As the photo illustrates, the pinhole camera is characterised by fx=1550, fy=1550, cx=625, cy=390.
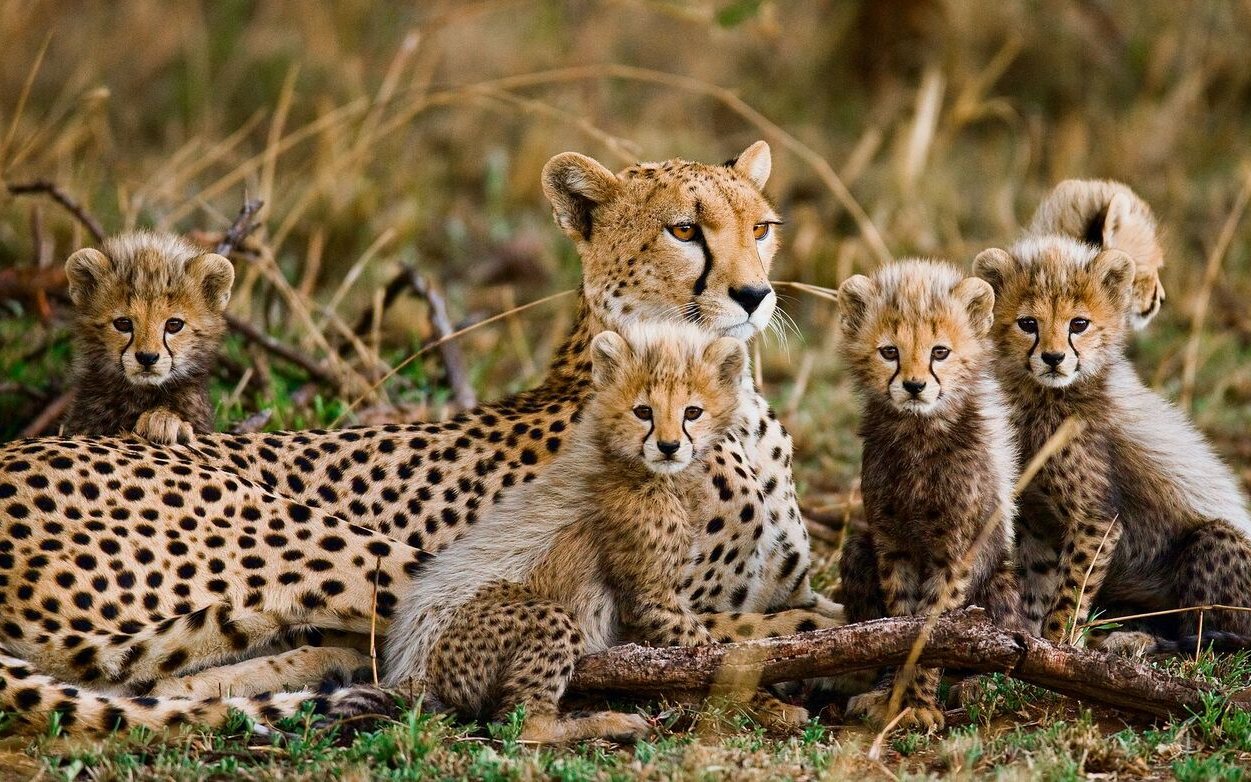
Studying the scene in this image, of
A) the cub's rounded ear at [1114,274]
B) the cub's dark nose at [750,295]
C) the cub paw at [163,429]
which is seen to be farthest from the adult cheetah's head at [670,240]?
the cub paw at [163,429]

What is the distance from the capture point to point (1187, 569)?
4.41 metres

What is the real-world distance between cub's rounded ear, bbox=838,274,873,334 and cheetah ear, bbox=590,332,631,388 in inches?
22.8

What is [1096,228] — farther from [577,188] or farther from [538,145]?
[538,145]

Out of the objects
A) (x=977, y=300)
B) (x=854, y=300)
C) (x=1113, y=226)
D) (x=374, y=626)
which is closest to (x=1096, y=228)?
(x=1113, y=226)

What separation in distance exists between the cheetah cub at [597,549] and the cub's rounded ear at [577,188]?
26.6 inches

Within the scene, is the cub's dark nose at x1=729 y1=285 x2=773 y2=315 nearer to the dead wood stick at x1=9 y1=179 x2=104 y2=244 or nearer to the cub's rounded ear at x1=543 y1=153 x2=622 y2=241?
the cub's rounded ear at x1=543 y1=153 x2=622 y2=241

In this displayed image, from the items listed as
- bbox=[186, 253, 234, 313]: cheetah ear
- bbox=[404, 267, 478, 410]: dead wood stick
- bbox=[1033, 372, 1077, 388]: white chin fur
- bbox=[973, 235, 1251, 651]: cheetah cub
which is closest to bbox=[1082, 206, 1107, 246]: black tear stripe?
bbox=[973, 235, 1251, 651]: cheetah cub

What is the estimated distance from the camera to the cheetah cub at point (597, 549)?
3816mm

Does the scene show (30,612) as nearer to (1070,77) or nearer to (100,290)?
(100,290)

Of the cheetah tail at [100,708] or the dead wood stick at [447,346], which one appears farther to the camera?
the dead wood stick at [447,346]

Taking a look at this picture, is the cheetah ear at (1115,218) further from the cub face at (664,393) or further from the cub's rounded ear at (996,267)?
the cub face at (664,393)

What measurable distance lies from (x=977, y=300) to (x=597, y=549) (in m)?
1.17

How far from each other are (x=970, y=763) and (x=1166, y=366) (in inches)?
194

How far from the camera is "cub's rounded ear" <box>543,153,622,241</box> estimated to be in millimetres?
4598
